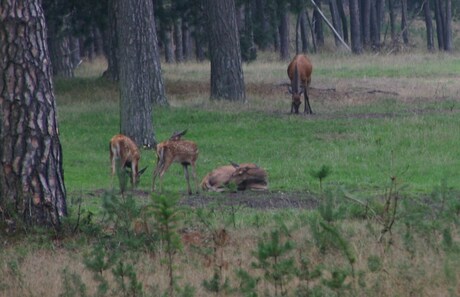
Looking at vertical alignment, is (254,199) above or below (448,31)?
below

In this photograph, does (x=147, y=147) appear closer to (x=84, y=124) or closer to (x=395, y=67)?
(x=84, y=124)

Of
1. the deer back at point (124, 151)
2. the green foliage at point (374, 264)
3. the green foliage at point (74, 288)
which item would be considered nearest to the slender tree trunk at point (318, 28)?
the deer back at point (124, 151)

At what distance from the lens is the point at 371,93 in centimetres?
3198

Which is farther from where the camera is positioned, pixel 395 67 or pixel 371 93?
pixel 395 67

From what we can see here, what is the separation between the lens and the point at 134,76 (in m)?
23.0

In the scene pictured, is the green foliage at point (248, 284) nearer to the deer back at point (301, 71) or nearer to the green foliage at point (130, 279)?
the green foliage at point (130, 279)

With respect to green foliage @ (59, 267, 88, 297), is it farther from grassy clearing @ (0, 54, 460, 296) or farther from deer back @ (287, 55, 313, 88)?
deer back @ (287, 55, 313, 88)

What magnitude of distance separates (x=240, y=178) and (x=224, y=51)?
12574 millimetres

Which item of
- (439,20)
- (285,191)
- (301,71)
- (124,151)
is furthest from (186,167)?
(439,20)

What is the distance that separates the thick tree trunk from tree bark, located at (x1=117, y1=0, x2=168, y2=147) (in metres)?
10.7

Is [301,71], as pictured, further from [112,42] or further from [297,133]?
[112,42]

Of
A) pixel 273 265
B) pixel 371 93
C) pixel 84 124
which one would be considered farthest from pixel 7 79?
pixel 371 93

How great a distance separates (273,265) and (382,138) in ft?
45.2

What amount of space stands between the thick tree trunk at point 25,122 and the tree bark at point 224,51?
17.1 metres
